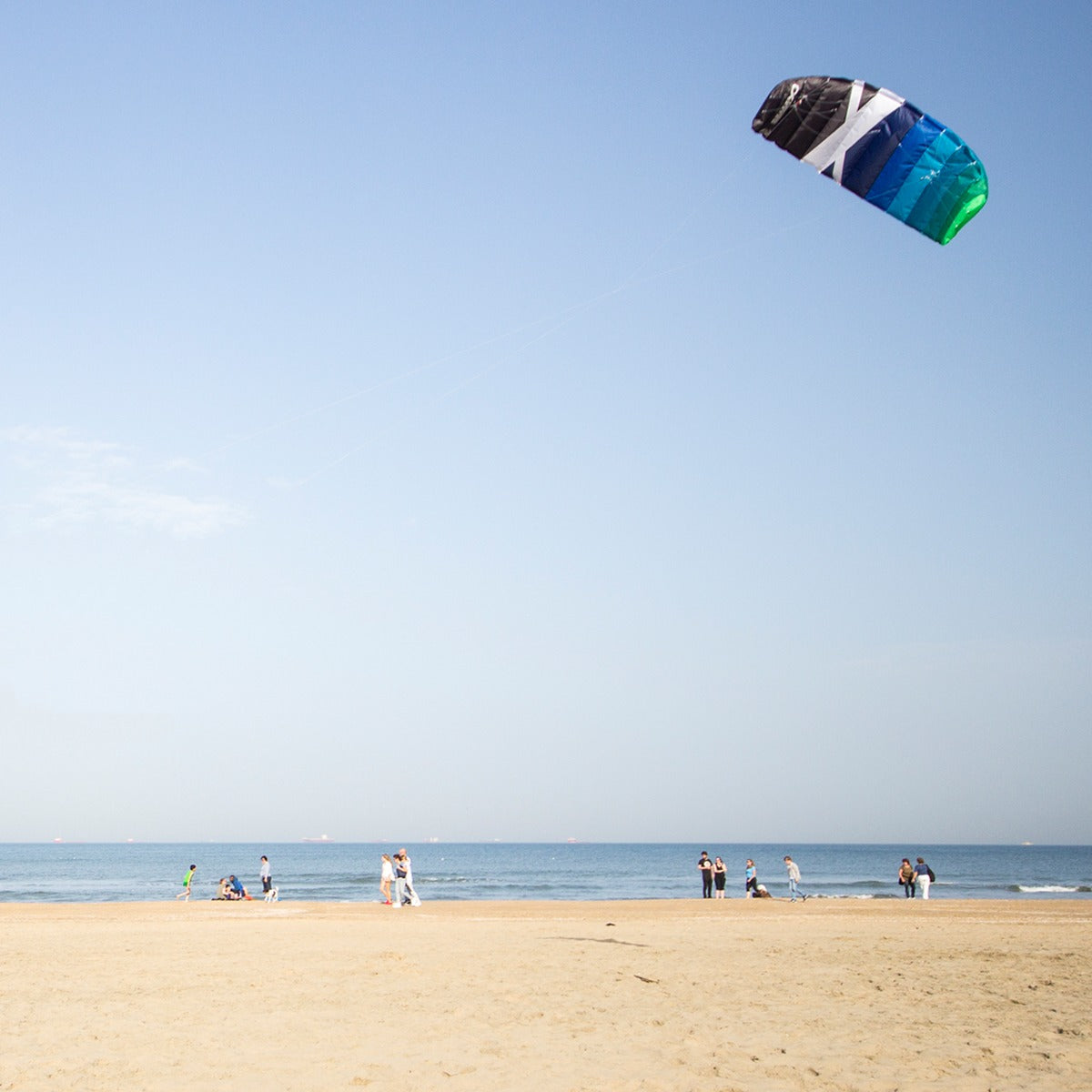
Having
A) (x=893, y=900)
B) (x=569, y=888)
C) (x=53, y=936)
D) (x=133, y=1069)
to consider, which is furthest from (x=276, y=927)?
(x=569, y=888)

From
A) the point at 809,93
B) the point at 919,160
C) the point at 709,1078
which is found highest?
the point at 809,93

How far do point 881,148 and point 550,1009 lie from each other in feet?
32.5

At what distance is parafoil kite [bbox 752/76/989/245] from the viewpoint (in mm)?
12344

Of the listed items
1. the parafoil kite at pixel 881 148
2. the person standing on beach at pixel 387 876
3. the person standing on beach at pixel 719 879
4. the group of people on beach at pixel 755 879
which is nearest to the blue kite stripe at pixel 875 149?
the parafoil kite at pixel 881 148

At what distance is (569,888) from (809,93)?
4515cm

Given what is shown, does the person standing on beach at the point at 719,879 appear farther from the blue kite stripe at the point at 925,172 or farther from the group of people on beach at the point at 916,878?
the blue kite stripe at the point at 925,172

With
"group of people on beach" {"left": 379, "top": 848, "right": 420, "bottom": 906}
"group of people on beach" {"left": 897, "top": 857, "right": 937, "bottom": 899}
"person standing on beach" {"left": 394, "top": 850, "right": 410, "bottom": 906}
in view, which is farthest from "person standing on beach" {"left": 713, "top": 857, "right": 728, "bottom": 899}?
"person standing on beach" {"left": 394, "top": 850, "right": 410, "bottom": 906}

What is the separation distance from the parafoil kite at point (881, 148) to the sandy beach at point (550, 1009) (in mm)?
8533

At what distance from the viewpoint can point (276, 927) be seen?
→ 1944 centimetres

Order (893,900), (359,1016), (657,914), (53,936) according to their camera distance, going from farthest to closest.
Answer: (893,900)
(657,914)
(53,936)
(359,1016)

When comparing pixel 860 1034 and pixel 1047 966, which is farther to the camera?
pixel 1047 966

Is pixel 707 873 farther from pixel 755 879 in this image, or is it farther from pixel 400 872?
pixel 400 872

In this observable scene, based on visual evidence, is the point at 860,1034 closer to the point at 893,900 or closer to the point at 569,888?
the point at 893,900

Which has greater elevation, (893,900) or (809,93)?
(809,93)
